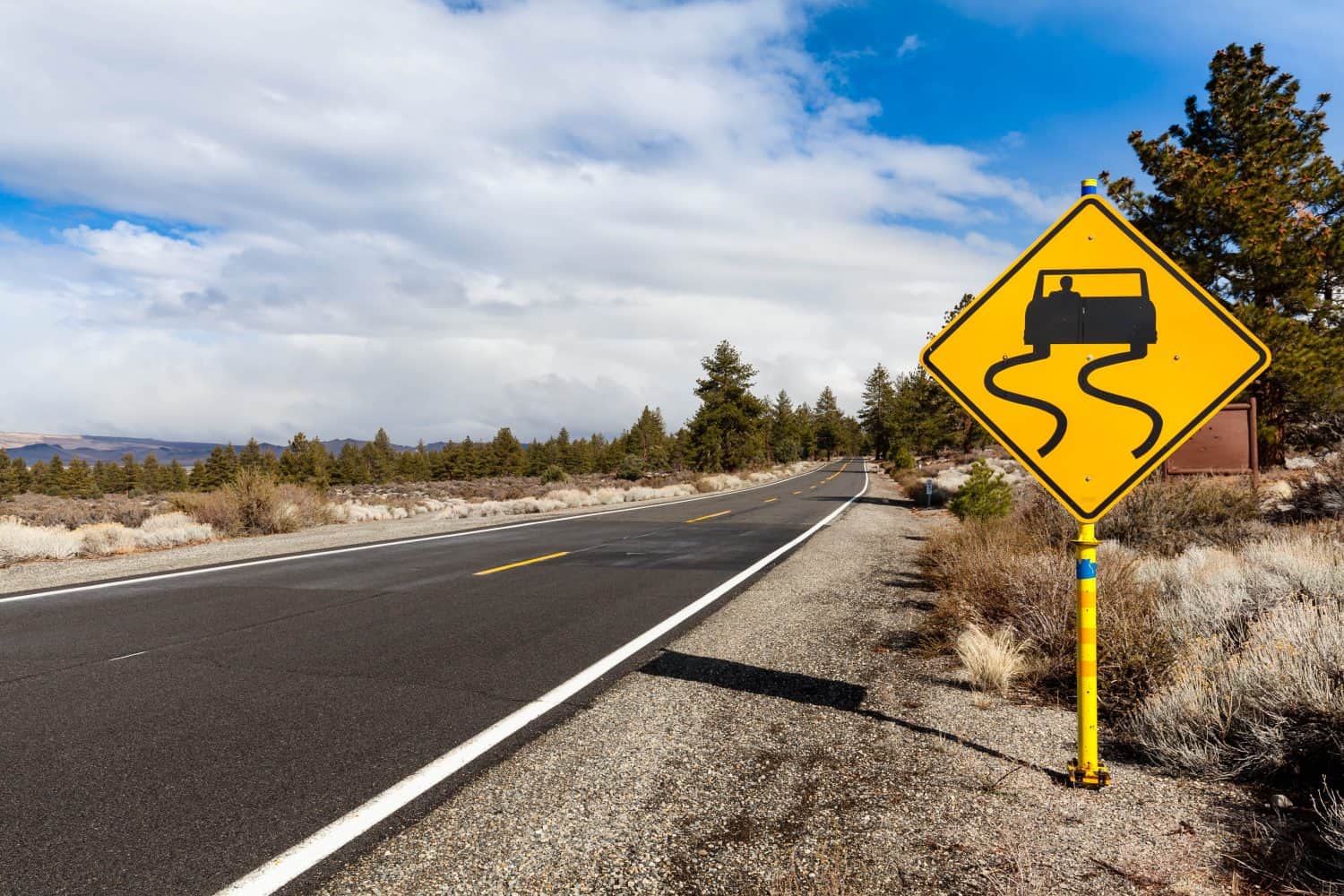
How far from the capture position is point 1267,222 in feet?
59.3

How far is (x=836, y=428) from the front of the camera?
160 m

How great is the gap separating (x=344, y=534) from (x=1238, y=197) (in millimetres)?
22507

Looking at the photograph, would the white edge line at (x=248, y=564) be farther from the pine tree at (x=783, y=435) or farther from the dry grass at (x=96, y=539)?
the pine tree at (x=783, y=435)

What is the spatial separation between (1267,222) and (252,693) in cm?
2313

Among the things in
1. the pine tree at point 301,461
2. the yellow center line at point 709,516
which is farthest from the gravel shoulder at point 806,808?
the pine tree at point 301,461

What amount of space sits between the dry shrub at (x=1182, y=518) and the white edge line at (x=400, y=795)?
7687 millimetres

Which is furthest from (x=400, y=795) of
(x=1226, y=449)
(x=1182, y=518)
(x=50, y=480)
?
(x=50, y=480)

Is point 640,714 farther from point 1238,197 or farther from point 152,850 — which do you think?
point 1238,197

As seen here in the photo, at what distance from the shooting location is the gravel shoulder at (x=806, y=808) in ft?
8.52

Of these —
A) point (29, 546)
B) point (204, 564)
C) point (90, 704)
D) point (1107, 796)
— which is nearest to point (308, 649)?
point (90, 704)

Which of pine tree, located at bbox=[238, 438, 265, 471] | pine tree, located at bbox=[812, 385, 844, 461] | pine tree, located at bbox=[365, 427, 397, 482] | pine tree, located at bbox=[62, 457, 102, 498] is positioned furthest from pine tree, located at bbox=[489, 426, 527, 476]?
pine tree, located at bbox=[812, 385, 844, 461]

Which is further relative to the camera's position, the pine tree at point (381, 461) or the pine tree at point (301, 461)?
the pine tree at point (381, 461)

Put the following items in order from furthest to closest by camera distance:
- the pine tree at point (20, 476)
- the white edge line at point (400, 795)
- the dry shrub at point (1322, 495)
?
the pine tree at point (20, 476), the dry shrub at point (1322, 495), the white edge line at point (400, 795)

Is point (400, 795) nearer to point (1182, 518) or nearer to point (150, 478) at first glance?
point (1182, 518)
